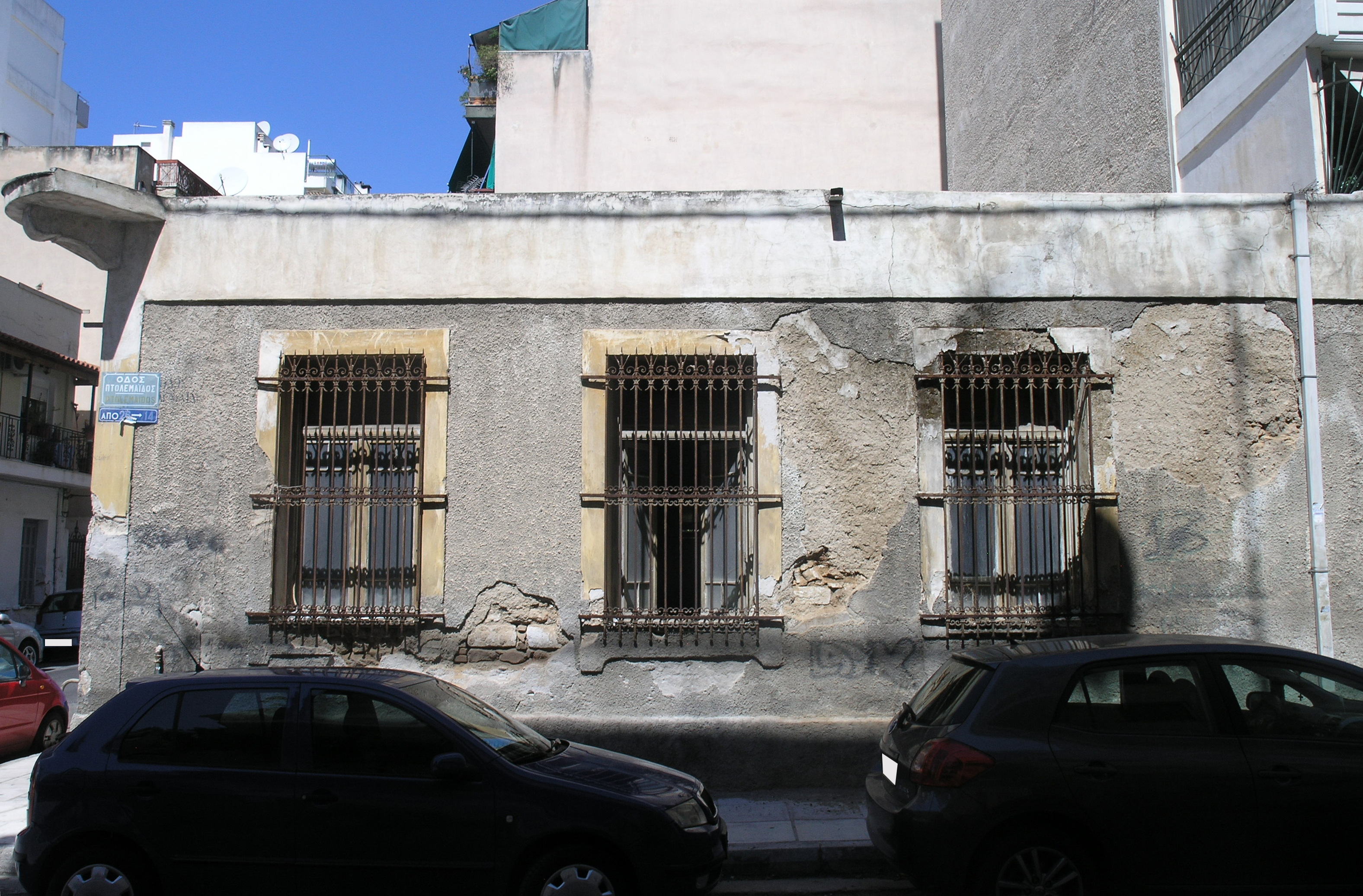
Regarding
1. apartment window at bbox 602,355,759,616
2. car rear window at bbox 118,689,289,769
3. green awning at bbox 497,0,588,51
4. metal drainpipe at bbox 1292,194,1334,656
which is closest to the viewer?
car rear window at bbox 118,689,289,769

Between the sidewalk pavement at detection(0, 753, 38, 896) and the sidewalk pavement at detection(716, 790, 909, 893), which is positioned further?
the sidewalk pavement at detection(0, 753, 38, 896)

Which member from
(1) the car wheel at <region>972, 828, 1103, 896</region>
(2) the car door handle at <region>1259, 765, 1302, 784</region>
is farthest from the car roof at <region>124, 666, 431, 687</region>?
(2) the car door handle at <region>1259, 765, 1302, 784</region>

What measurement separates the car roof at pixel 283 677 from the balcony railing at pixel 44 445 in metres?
18.3

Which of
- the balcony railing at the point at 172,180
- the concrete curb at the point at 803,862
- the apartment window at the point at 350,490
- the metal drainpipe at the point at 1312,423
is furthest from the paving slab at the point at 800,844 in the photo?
the balcony railing at the point at 172,180

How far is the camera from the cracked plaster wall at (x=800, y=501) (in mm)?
6961

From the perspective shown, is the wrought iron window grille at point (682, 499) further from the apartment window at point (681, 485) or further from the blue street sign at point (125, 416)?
the blue street sign at point (125, 416)

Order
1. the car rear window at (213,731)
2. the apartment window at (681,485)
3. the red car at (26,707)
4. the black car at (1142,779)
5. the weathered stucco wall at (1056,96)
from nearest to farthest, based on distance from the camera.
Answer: the black car at (1142,779), the car rear window at (213,731), the apartment window at (681,485), the red car at (26,707), the weathered stucco wall at (1056,96)

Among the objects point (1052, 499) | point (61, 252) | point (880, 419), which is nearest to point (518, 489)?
point (880, 419)

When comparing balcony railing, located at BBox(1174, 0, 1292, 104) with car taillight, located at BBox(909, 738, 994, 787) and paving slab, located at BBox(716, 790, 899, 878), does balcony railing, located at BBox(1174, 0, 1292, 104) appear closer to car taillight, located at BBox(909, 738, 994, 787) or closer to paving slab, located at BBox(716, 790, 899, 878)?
car taillight, located at BBox(909, 738, 994, 787)

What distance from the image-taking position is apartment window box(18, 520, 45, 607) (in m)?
22.2

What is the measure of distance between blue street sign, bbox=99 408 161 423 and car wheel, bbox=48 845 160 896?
11.7 ft

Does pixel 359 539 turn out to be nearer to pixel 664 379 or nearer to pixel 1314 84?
pixel 664 379

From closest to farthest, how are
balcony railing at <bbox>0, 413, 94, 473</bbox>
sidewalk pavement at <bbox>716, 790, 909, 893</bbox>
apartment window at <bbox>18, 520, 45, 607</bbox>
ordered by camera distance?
sidewalk pavement at <bbox>716, 790, 909, 893</bbox> → balcony railing at <bbox>0, 413, 94, 473</bbox> → apartment window at <bbox>18, 520, 45, 607</bbox>

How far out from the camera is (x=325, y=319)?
7312 mm
